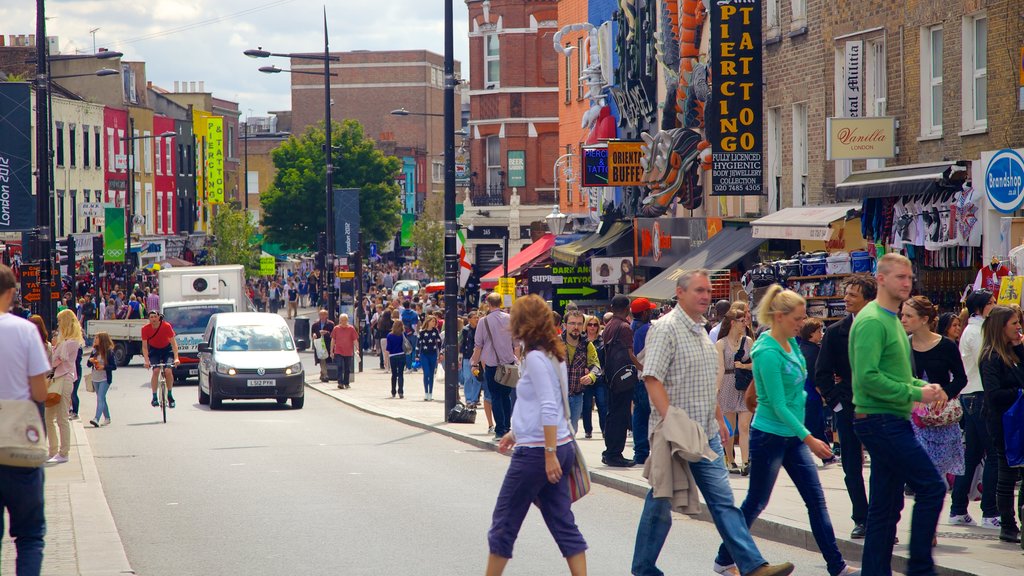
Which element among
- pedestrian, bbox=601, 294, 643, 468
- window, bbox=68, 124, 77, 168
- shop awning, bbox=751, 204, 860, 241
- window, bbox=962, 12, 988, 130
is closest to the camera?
pedestrian, bbox=601, 294, 643, 468

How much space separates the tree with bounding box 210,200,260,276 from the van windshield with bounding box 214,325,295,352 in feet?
167

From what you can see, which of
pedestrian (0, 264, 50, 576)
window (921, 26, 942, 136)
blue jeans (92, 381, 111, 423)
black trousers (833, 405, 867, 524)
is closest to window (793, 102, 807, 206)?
window (921, 26, 942, 136)

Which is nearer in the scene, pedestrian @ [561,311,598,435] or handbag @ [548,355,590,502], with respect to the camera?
handbag @ [548,355,590,502]

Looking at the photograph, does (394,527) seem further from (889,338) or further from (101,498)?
(889,338)

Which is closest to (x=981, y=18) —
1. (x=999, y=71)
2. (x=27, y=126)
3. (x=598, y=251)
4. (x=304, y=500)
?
(x=999, y=71)

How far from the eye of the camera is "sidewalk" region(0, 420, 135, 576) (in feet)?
31.3

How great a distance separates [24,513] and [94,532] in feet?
11.3

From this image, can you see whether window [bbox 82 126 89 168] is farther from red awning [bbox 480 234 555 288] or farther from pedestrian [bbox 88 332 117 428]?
pedestrian [bbox 88 332 117 428]

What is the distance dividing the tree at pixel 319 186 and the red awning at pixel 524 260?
40.3m

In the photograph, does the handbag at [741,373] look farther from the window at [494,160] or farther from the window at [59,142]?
the window at [59,142]

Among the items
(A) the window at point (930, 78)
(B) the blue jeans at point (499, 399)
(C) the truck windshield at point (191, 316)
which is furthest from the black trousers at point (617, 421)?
(C) the truck windshield at point (191, 316)

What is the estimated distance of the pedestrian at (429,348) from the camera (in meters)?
26.8

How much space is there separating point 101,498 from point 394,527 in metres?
3.02

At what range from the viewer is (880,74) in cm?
2228
